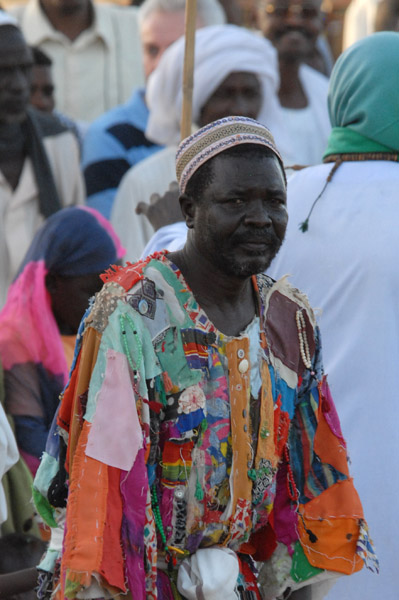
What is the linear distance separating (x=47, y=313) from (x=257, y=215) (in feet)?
6.04

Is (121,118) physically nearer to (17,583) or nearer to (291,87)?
(291,87)

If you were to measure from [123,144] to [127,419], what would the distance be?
4.29 metres

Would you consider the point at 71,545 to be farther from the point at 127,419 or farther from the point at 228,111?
the point at 228,111

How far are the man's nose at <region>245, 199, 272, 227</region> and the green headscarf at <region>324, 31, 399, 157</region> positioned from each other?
0.99 m

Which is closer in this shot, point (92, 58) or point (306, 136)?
point (306, 136)

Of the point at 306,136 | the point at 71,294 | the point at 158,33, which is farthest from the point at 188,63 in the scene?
the point at 158,33

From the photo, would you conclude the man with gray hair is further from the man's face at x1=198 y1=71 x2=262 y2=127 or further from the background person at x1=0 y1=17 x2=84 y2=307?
the man's face at x1=198 y1=71 x2=262 y2=127

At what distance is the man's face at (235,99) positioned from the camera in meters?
5.83

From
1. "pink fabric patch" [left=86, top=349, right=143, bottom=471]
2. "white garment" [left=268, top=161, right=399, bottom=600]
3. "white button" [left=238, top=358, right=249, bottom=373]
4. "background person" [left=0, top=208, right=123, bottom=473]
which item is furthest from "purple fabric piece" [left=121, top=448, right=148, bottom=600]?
"background person" [left=0, top=208, right=123, bottom=473]

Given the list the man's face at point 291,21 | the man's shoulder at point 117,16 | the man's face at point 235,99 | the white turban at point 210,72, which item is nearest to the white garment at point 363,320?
the man's face at point 235,99

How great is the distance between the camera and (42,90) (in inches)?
293

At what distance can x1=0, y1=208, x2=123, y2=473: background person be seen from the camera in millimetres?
4176

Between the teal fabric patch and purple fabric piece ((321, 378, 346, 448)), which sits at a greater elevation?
the teal fabric patch

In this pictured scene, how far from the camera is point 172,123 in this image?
6141 millimetres
